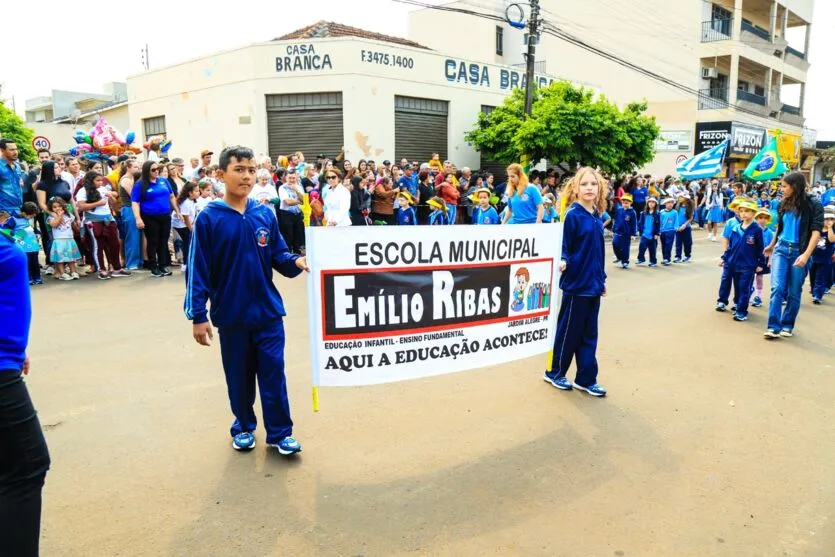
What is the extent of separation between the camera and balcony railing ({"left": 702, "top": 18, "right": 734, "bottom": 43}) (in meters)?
35.6

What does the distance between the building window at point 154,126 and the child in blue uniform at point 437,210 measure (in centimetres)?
1320

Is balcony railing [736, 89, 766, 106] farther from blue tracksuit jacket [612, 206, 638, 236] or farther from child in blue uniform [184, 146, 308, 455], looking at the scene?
child in blue uniform [184, 146, 308, 455]

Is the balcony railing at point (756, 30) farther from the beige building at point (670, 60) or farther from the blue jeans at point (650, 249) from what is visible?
the blue jeans at point (650, 249)

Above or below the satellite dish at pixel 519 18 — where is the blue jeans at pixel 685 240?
below

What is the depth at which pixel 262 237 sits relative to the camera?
12.5 ft

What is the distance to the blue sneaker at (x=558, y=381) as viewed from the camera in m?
5.23

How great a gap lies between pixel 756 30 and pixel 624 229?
119 feet

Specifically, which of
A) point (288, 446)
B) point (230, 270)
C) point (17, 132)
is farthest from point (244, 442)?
point (17, 132)

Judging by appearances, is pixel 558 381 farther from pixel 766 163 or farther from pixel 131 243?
pixel 766 163

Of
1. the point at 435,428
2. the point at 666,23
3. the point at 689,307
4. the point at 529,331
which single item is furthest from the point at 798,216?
the point at 666,23

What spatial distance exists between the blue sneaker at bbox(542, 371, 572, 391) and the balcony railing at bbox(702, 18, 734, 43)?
121 feet

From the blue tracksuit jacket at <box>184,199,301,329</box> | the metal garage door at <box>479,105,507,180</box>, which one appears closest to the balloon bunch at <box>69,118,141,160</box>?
the metal garage door at <box>479,105,507,180</box>

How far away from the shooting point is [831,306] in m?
9.41

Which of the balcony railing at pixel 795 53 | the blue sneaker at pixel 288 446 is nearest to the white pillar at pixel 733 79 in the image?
the balcony railing at pixel 795 53
